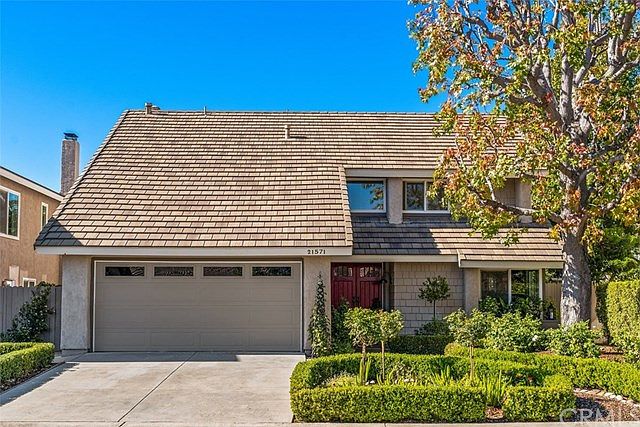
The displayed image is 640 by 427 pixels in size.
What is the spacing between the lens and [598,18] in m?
11.9

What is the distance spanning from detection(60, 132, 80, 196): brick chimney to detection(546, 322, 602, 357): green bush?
17.1 m

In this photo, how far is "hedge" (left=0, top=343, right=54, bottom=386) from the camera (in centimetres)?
1008

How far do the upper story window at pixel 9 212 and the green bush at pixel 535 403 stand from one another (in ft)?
49.7

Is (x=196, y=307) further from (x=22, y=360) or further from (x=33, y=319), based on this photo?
(x=22, y=360)

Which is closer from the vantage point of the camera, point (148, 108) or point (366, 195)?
point (366, 195)

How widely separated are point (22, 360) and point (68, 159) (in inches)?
473

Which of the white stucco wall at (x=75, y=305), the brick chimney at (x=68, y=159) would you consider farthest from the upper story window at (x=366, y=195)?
the brick chimney at (x=68, y=159)

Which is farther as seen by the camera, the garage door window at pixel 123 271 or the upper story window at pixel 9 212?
the upper story window at pixel 9 212

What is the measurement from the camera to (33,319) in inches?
526

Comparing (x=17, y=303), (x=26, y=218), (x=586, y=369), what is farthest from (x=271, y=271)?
(x=26, y=218)

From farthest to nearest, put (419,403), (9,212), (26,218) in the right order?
1. (26,218)
2. (9,212)
3. (419,403)

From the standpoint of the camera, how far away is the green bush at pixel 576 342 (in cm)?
1086

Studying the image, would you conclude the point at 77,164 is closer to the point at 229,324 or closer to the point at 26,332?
the point at 26,332

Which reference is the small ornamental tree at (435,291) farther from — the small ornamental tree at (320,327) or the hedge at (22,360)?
the hedge at (22,360)
